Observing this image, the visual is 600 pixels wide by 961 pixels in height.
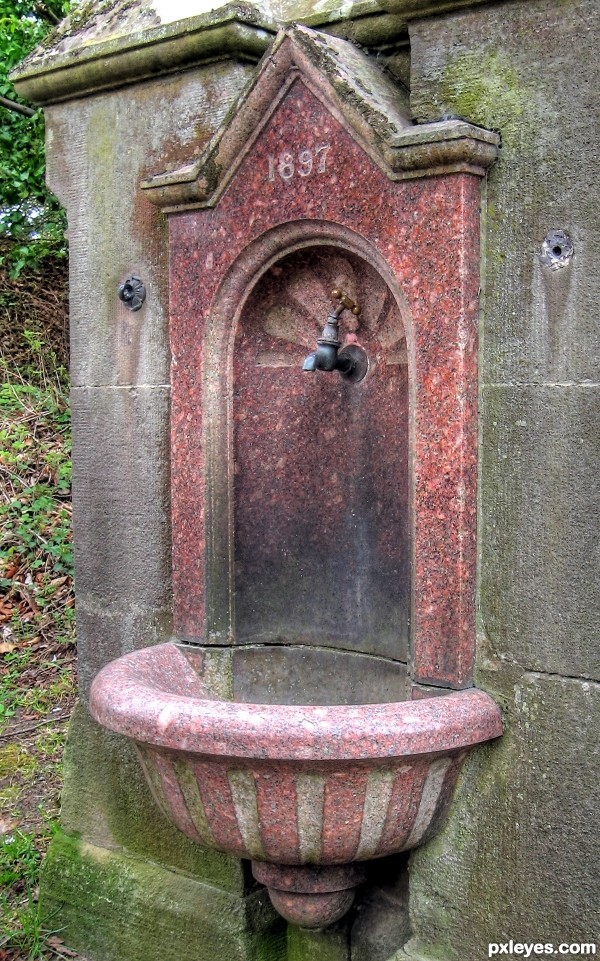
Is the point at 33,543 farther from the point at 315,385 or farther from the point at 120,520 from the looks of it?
the point at 315,385

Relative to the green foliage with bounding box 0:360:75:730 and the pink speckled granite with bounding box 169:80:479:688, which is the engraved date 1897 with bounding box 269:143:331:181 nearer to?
the pink speckled granite with bounding box 169:80:479:688

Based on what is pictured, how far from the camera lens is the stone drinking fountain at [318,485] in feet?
8.95

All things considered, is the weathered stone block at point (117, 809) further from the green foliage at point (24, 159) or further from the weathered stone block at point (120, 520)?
the green foliage at point (24, 159)

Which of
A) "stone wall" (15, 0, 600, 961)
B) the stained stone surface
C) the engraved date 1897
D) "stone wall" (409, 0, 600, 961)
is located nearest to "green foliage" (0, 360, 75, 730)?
"stone wall" (15, 0, 600, 961)

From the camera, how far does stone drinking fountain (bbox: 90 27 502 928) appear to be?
2727mm

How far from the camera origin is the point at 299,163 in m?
3.12

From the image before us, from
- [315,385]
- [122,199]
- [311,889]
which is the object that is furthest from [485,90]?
[311,889]

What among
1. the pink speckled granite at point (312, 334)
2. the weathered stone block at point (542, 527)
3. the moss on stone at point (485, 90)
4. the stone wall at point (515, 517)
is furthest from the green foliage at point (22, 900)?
the moss on stone at point (485, 90)

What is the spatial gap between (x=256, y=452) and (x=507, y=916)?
5.22 feet

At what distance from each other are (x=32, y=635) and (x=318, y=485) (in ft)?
10.0

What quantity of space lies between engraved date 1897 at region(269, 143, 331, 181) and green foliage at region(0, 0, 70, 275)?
4.76 m

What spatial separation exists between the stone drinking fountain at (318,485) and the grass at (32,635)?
1397mm

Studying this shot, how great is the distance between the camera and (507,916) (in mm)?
2830

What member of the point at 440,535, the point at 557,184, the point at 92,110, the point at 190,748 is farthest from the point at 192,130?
the point at 190,748
